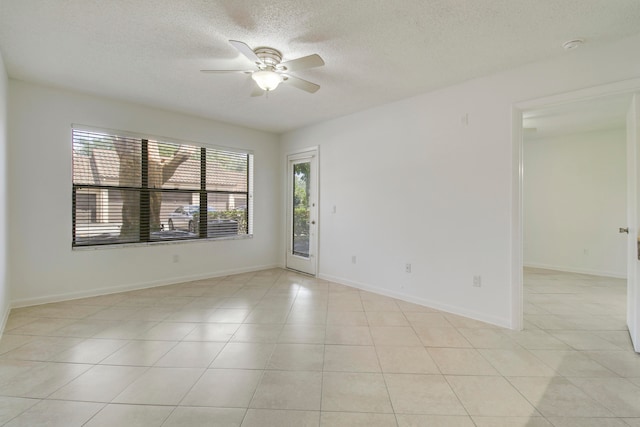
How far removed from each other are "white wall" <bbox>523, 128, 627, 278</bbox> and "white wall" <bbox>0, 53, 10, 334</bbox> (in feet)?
26.4

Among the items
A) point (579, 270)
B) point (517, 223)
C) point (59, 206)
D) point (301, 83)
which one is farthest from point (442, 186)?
point (59, 206)

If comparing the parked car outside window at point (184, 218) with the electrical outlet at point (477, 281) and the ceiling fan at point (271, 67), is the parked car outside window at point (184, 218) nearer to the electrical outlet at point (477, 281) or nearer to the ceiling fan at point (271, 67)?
the ceiling fan at point (271, 67)

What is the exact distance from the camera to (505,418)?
5.61 ft

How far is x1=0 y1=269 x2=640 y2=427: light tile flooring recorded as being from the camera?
1.75 metres

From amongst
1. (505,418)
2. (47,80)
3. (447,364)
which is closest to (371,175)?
(447,364)

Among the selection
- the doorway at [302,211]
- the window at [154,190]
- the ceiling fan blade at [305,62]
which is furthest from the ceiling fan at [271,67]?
the window at [154,190]

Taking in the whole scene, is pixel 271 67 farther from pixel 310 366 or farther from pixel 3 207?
pixel 3 207

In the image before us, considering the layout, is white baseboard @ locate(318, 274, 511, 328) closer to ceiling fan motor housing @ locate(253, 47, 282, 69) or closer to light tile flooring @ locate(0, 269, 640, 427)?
light tile flooring @ locate(0, 269, 640, 427)

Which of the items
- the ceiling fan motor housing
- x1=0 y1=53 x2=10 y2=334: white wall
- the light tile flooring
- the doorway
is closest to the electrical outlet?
the light tile flooring

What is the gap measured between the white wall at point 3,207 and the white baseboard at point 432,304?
3.93 metres

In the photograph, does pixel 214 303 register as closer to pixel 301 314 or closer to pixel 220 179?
pixel 301 314

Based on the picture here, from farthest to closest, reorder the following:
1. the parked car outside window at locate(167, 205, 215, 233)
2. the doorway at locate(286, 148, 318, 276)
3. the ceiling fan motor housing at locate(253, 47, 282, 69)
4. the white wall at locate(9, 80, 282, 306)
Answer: the doorway at locate(286, 148, 318, 276)
the parked car outside window at locate(167, 205, 215, 233)
the white wall at locate(9, 80, 282, 306)
the ceiling fan motor housing at locate(253, 47, 282, 69)

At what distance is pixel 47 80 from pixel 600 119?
7695mm

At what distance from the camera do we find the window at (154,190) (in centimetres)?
393
